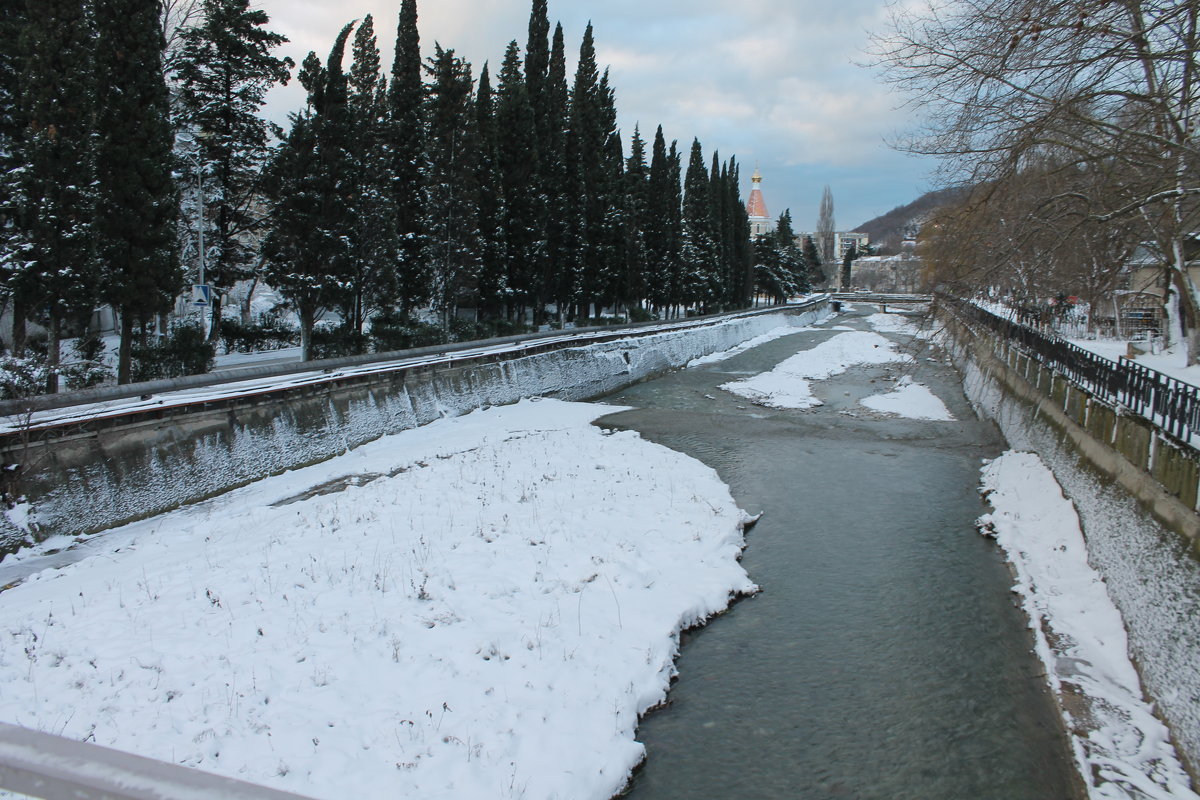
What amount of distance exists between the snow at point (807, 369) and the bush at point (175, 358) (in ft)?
53.5

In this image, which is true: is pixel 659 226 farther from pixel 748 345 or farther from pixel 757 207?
pixel 757 207

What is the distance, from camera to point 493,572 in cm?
891

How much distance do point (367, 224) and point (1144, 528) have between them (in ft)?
Answer: 72.8

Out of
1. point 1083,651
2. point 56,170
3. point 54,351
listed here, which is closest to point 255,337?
point 54,351

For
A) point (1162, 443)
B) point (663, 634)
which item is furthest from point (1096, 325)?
point (663, 634)

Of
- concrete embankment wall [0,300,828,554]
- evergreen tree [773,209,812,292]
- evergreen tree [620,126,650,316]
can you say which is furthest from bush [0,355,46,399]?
evergreen tree [773,209,812,292]

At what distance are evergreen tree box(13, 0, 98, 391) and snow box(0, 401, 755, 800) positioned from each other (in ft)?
24.1

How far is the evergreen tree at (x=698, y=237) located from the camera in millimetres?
59469

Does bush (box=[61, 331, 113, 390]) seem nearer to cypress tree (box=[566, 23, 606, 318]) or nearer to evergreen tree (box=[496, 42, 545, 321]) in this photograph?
evergreen tree (box=[496, 42, 545, 321])

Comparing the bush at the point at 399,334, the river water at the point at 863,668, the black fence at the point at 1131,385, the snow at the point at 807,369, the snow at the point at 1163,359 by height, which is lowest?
the river water at the point at 863,668

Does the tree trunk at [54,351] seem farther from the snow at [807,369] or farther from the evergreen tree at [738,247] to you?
the evergreen tree at [738,247]

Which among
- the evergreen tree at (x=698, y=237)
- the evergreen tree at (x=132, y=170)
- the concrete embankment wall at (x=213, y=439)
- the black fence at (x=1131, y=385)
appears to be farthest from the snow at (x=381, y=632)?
the evergreen tree at (x=698, y=237)

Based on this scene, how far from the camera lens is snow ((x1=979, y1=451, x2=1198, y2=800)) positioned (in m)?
5.60

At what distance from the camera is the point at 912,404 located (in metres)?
23.5
